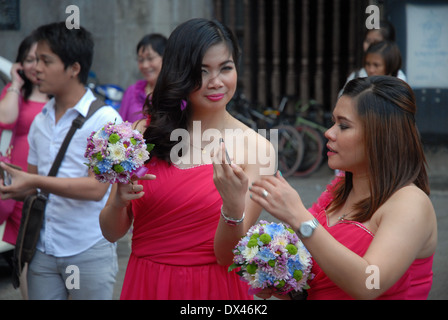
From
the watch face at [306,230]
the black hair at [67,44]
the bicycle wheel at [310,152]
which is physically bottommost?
the bicycle wheel at [310,152]

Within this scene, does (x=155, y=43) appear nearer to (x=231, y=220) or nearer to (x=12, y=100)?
(x=12, y=100)

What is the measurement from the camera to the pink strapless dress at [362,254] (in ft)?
6.98

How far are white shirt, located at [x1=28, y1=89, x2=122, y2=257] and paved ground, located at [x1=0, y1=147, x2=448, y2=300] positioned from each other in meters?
1.98

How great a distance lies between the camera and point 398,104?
2166 mm

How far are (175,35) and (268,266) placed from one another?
1.12 meters

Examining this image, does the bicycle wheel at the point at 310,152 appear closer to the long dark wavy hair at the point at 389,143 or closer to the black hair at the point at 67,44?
the black hair at the point at 67,44

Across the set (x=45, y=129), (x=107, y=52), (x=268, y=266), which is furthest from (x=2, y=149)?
(x=107, y=52)

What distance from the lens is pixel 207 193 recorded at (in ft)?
8.57

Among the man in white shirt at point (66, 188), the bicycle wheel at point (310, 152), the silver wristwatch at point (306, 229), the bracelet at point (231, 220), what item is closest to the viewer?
the silver wristwatch at point (306, 229)

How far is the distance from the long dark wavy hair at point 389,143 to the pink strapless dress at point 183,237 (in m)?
0.70

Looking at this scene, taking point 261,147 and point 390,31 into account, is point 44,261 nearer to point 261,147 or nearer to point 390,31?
point 261,147

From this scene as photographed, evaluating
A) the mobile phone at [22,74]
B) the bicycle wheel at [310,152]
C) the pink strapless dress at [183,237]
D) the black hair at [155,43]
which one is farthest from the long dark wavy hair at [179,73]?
the bicycle wheel at [310,152]

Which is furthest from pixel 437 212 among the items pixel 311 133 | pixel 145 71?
pixel 145 71
